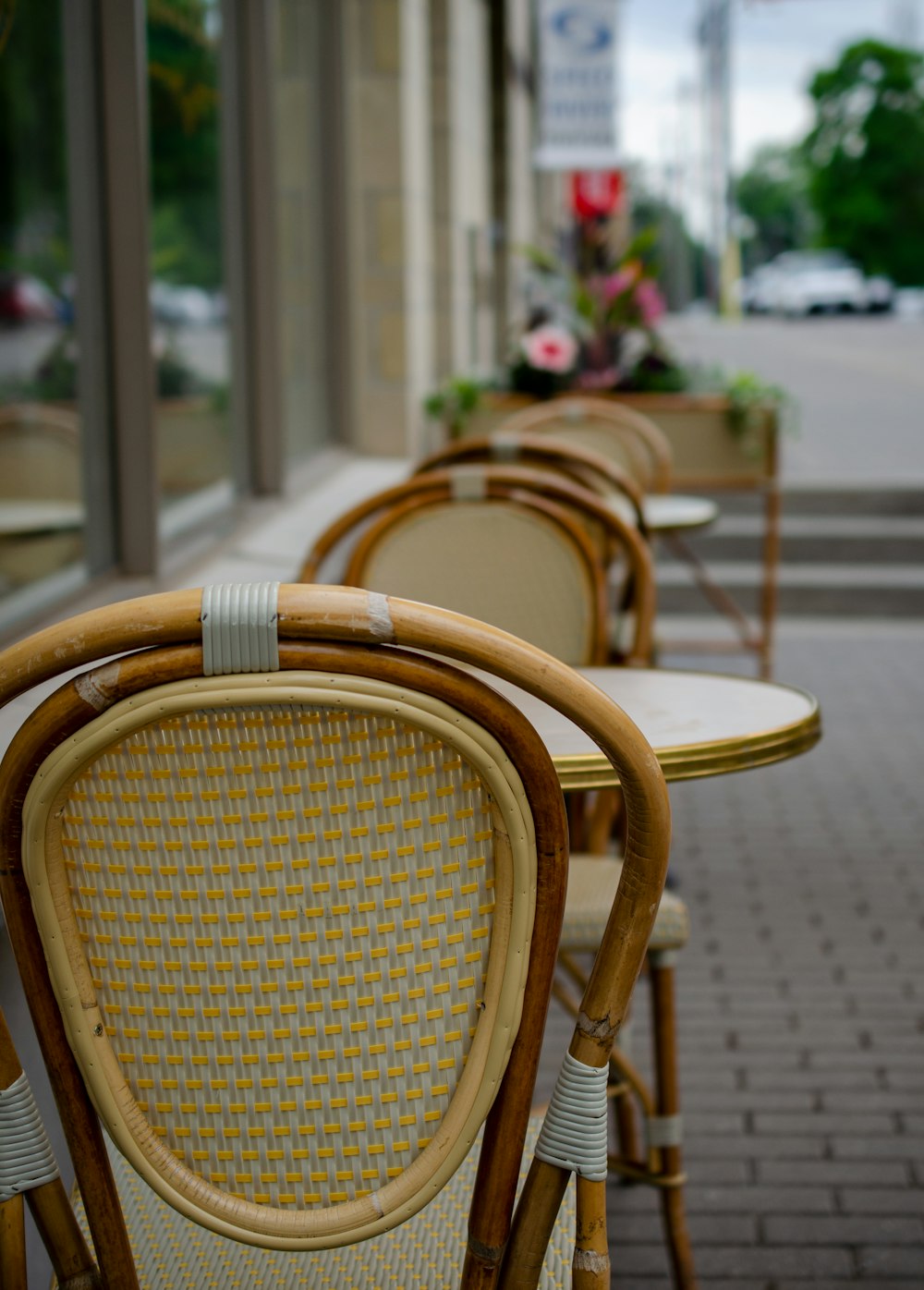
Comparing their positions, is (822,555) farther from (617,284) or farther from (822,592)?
(617,284)

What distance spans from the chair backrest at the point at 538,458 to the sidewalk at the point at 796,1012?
0.86 meters

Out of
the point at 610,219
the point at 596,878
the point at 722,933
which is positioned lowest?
the point at 722,933

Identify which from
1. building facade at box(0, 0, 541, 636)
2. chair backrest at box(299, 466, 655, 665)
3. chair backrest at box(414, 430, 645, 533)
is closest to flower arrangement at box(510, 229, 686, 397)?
building facade at box(0, 0, 541, 636)

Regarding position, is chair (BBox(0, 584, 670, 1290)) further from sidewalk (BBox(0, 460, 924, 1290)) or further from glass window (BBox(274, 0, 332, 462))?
glass window (BBox(274, 0, 332, 462))

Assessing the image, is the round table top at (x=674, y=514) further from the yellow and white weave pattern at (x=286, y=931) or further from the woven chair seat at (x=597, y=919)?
the yellow and white weave pattern at (x=286, y=931)

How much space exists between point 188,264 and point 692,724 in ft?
9.32

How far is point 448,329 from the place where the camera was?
823 cm

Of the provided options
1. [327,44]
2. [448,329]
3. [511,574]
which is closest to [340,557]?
[511,574]

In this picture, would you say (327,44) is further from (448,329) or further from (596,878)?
(596,878)

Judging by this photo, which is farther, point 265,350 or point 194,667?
point 265,350

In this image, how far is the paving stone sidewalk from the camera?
2.24m

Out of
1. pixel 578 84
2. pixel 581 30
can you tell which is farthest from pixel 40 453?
pixel 581 30

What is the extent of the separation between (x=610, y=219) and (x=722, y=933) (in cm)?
525

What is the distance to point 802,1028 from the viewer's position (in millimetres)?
2951
